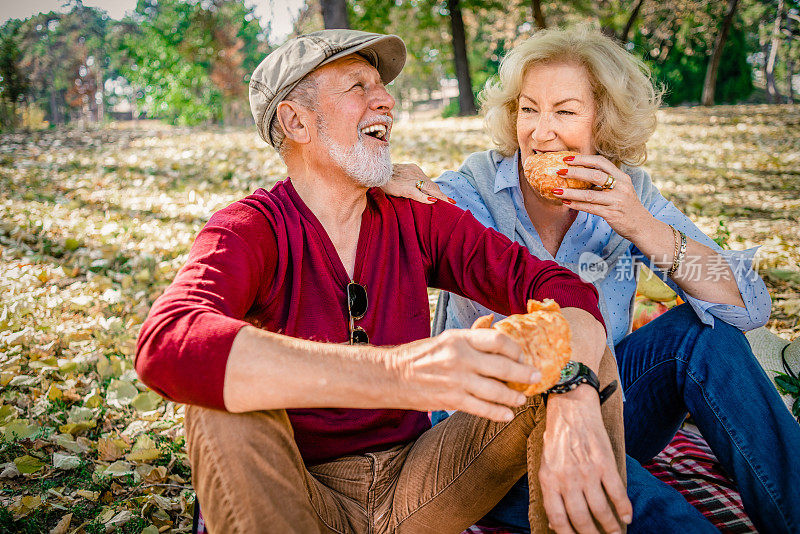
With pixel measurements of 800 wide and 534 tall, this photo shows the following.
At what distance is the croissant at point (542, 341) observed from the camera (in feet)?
5.81

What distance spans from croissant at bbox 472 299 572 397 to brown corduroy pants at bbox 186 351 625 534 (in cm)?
19

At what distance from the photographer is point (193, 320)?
5.29 feet

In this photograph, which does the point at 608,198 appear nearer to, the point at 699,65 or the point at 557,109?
the point at 557,109

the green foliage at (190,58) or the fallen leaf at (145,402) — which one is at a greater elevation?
the green foliage at (190,58)

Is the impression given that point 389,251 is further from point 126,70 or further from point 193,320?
point 126,70

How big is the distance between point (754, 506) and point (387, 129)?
221 cm

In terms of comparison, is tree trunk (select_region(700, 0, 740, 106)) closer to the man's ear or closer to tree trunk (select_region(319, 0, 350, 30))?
tree trunk (select_region(319, 0, 350, 30))

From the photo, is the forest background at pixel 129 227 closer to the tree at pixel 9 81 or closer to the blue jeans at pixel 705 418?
the tree at pixel 9 81

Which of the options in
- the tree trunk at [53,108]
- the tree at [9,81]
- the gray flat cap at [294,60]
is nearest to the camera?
the gray flat cap at [294,60]

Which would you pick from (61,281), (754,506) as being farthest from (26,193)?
(754,506)

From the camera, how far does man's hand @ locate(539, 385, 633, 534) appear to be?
174cm

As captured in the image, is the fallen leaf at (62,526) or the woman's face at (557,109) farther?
the woman's face at (557,109)

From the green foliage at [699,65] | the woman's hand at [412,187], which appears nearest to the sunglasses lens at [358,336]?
the woman's hand at [412,187]

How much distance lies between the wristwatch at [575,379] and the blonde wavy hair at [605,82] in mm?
1669
